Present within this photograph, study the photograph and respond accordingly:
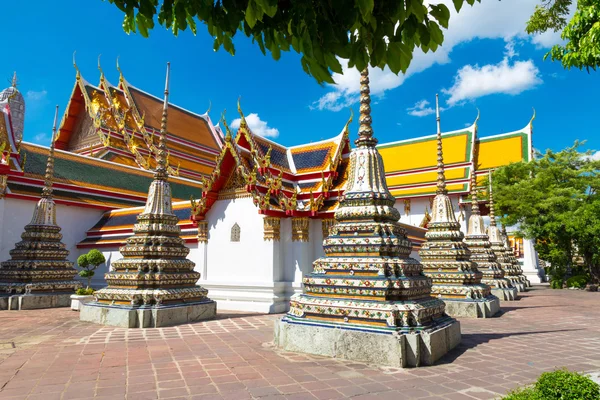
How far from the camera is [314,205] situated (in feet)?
38.2

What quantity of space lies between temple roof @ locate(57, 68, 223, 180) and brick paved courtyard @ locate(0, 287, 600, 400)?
18.9 meters

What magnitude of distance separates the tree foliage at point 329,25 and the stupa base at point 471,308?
27.8ft

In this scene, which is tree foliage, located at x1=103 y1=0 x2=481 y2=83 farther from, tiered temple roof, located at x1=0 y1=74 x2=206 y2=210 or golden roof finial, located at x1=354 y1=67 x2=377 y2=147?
tiered temple roof, located at x1=0 y1=74 x2=206 y2=210

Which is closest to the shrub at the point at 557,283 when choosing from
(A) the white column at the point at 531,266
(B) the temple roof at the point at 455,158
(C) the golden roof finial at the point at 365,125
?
(A) the white column at the point at 531,266

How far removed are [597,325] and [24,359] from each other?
1032cm

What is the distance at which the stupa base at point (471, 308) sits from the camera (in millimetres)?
9703

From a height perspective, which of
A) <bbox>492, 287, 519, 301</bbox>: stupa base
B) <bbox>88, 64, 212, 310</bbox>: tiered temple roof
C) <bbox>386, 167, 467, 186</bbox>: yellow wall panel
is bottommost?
<bbox>492, 287, 519, 301</bbox>: stupa base

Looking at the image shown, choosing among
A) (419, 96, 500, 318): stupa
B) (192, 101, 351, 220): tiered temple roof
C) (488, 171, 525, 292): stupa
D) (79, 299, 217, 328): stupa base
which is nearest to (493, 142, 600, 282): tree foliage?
(488, 171, 525, 292): stupa

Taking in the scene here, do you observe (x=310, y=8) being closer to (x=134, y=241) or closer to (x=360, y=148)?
(x=360, y=148)

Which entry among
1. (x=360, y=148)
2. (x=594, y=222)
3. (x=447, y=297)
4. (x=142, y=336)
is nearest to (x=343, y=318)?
(x=360, y=148)

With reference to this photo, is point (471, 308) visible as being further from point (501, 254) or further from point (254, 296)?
point (501, 254)

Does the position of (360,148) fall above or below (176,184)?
below

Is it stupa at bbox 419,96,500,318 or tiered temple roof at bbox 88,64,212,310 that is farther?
stupa at bbox 419,96,500,318

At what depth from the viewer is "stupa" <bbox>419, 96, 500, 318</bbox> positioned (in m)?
9.84
